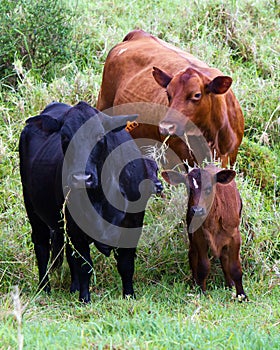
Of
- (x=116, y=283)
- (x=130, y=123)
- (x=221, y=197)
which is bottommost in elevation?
(x=116, y=283)

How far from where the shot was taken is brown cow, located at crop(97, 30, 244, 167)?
7.42m

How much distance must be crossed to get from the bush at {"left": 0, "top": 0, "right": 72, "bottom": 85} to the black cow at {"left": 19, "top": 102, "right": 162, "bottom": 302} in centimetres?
358

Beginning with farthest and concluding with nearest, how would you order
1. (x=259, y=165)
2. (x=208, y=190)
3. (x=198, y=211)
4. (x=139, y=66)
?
(x=259, y=165), (x=139, y=66), (x=208, y=190), (x=198, y=211)

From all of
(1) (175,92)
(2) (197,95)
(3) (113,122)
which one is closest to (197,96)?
(2) (197,95)

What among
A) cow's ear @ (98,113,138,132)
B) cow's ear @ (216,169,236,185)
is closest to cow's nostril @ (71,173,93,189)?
cow's ear @ (98,113,138,132)

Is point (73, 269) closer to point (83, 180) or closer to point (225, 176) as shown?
point (83, 180)

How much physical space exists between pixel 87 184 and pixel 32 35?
5045mm

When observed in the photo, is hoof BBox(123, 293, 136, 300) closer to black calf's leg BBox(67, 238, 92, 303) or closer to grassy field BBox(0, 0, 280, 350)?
grassy field BBox(0, 0, 280, 350)

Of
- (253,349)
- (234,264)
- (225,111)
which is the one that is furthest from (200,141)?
(253,349)

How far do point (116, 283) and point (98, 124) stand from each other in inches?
68.0

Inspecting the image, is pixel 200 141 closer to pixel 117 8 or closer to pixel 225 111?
pixel 225 111

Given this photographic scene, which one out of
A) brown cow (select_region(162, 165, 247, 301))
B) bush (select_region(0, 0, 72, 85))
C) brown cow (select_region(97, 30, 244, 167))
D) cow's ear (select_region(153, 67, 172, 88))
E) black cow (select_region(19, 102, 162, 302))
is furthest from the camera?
bush (select_region(0, 0, 72, 85))

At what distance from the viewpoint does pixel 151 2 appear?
13.0m

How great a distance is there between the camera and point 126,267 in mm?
6824
